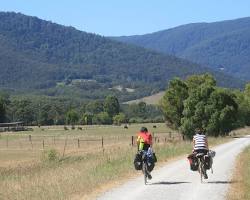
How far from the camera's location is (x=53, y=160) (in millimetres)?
45969

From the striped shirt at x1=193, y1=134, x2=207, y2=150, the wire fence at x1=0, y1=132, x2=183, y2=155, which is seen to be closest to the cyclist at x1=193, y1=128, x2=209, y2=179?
the striped shirt at x1=193, y1=134, x2=207, y2=150

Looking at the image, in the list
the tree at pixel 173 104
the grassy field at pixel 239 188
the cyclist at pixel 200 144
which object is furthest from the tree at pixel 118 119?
the cyclist at pixel 200 144

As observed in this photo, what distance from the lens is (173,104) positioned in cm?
8656

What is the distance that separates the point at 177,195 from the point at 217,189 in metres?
1.97

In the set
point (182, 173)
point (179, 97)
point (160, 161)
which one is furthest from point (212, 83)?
point (182, 173)

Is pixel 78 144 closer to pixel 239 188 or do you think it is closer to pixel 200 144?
pixel 200 144

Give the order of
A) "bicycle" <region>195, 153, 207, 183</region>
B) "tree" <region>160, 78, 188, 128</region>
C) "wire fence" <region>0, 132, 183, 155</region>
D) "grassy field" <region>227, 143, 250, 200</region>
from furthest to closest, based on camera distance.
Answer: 1. "tree" <region>160, 78, 188, 128</region>
2. "wire fence" <region>0, 132, 183, 155</region>
3. "bicycle" <region>195, 153, 207, 183</region>
4. "grassy field" <region>227, 143, 250, 200</region>

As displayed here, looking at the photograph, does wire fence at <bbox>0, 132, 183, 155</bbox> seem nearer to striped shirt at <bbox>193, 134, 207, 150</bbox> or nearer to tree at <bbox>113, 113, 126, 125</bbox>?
striped shirt at <bbox>193, 134, 207, 150</bbox>

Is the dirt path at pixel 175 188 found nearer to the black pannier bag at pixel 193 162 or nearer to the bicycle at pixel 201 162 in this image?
the bicycle at pixel 201 162

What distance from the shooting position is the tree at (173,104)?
283 ft

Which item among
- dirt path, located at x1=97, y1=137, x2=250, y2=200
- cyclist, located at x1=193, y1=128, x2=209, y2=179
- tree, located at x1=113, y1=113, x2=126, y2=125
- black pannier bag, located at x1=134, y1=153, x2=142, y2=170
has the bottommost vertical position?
dirt path, located at x1=97, y1=137, x2=250, y2=200

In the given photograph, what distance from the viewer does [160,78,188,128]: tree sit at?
8625 cm

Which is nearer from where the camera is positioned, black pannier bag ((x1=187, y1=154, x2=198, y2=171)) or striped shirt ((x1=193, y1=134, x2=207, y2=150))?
striped shirt ((x1=193, y1=134, x2=207, y2=150))

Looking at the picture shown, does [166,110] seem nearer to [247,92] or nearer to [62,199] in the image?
[247,92]
